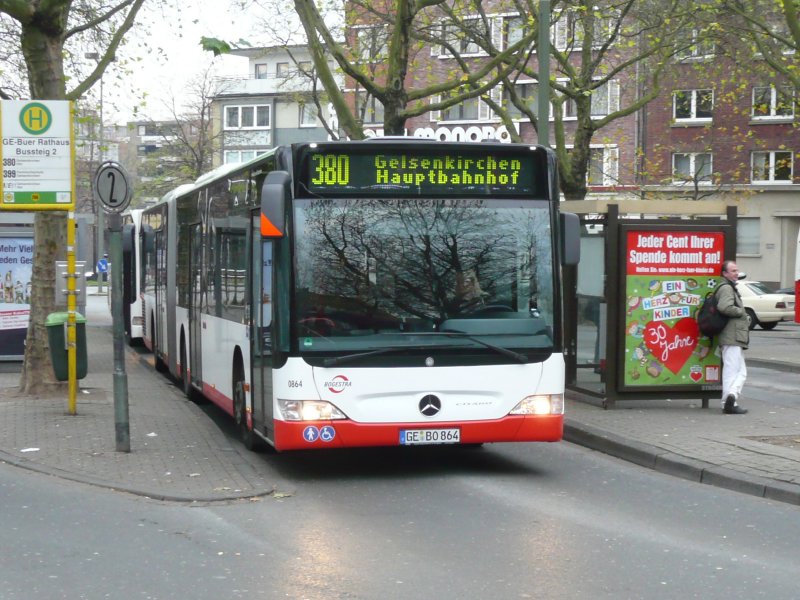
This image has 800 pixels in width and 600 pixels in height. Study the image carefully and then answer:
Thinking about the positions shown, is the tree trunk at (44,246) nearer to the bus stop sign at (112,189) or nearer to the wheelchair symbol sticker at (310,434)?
the bus stop sign at (112,189)

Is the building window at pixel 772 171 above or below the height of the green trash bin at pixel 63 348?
above

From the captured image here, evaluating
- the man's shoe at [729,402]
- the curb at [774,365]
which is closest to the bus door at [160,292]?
the man's shoe at [729,402]

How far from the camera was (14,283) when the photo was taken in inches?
838

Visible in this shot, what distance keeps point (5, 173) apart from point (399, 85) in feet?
23.1

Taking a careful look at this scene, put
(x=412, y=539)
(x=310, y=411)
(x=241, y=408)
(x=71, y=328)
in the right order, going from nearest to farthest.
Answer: (x=412, y=539) < (x=310, y=411) < (x=241, y=408) < (x=71, y=328)

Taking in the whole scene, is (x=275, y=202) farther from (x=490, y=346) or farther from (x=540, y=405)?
(x=540, y=405)

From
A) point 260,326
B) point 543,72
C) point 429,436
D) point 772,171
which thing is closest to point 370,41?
point 543,72

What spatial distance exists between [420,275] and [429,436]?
4.25 ft

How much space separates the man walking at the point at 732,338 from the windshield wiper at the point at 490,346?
456 cm

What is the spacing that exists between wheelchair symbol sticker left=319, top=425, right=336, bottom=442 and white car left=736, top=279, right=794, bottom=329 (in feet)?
109

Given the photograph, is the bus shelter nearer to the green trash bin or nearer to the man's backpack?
the man's backpack

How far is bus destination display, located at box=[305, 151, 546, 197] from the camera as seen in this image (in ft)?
32.9

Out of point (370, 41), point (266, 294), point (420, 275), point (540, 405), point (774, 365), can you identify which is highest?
point (370, 41)

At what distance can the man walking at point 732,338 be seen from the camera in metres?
14.0
